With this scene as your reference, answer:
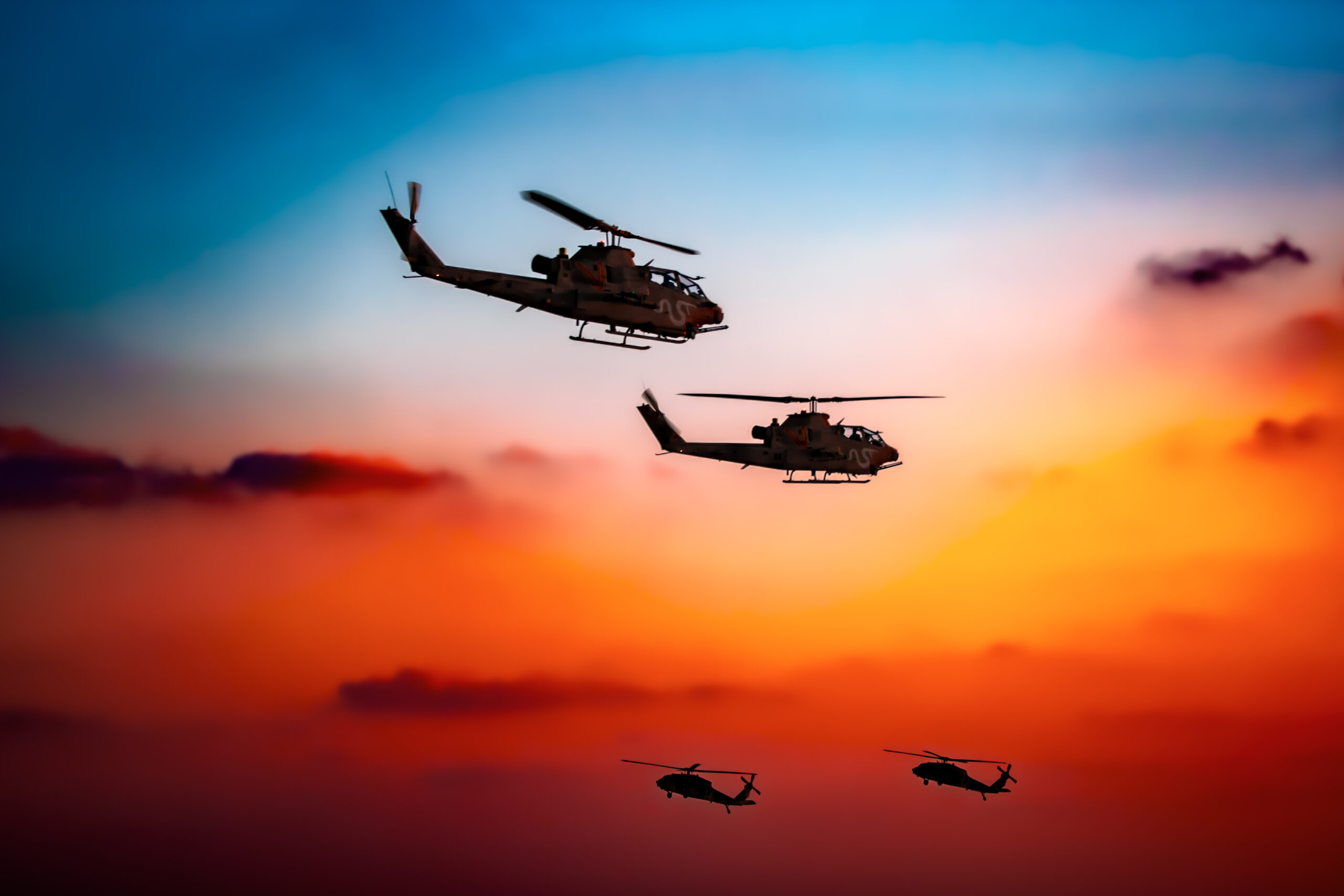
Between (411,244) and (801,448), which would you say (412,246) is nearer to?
(411,244)

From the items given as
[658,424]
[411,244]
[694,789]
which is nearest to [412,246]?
[411,244]

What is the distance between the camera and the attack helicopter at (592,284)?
214 ft

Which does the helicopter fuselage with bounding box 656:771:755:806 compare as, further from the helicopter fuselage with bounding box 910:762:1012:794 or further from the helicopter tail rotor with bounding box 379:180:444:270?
the helicopter tail rotor with bounding box 379:180:444:270

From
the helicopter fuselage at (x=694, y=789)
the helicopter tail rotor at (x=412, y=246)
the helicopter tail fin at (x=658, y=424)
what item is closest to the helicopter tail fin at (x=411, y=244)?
the helicopter tail rotor at (x=412, y=246)

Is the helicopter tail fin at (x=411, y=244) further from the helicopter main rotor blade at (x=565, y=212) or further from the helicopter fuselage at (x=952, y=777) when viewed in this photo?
the helicopter fuselage at (x=952, y=777)

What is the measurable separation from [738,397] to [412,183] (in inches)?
1069

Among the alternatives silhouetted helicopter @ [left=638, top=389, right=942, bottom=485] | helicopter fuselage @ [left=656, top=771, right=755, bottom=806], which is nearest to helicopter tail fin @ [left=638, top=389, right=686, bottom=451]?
silhouetted helicopter @ [left=638, top=389, right=942, bottom=485]

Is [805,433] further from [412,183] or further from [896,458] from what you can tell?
[412,183]

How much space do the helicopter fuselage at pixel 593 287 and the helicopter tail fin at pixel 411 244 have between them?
3 centimetres

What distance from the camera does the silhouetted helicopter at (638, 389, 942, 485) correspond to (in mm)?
83500

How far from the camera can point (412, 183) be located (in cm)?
6638

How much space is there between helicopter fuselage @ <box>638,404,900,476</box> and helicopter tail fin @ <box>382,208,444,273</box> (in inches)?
974

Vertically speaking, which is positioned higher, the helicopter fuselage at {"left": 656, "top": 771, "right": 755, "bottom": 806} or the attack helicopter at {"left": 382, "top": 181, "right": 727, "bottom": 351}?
the attack helicopter at {"left": 382, "top": 181, "right": 727, "bottom": 351}

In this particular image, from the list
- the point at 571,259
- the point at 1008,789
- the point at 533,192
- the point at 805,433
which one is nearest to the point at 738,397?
the point at 805,433
